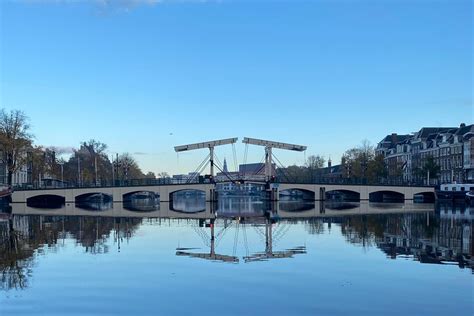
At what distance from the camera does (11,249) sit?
24484 millimetres

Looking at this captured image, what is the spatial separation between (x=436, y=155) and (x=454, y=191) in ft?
106

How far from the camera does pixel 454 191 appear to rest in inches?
3425

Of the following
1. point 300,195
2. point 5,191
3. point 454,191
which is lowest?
point 300,195

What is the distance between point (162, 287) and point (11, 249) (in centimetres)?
1179

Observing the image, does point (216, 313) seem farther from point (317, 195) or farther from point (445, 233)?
point (317, 195)

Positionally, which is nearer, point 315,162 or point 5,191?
point 5,191

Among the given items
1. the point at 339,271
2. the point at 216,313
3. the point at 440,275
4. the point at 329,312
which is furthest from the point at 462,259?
the point at 216,313

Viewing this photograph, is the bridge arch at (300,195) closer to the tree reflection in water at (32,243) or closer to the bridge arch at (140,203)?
the bridge arch at (140,203)

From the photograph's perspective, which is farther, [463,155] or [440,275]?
[463,155]

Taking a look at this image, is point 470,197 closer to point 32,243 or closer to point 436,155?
point 436,155

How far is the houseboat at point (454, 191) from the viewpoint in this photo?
85562mm

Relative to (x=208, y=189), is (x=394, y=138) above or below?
above

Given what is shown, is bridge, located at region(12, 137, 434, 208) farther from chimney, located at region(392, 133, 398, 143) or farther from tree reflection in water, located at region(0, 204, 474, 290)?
chimney, located at region(392, 133, 398, 143)

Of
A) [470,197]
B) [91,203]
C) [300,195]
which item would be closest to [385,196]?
[470,197]
